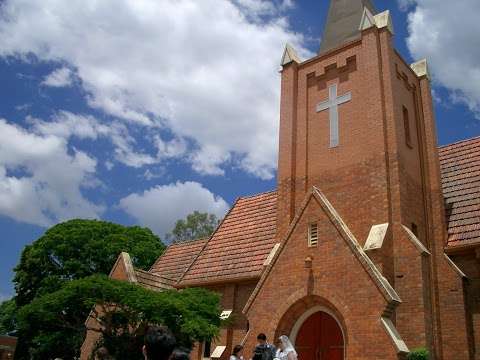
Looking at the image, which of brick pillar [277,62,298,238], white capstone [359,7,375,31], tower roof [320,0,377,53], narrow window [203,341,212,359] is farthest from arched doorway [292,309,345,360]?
tower roof [320,0,377,53]

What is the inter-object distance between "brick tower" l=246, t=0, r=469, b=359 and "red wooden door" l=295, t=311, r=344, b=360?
0.56 meters

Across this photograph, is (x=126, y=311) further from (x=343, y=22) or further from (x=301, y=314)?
(x=343, y=22)

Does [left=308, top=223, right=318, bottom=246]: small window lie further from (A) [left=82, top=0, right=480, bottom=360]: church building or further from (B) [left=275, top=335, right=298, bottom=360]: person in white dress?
(B) [left=275, top=335, right=298, bottom=360]: person in white dress

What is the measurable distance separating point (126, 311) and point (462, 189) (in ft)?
43.1

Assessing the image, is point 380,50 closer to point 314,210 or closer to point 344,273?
point 314,210

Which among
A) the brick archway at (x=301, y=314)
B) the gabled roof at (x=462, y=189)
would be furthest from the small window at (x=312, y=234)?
the gabled roof at (x=462, y=189)

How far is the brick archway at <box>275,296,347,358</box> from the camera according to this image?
590 inches

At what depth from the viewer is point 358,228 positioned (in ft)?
54.5

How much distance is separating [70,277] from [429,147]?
88.7 ft

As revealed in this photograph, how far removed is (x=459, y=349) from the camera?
1460 cm

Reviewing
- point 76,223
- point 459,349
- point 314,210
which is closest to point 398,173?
point 314,210

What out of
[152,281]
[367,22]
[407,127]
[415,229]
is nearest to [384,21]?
[367,22]

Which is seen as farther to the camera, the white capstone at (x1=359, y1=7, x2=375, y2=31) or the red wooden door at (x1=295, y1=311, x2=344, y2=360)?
the white capstone at (x1=359, y1=7, x2=375, y2=31)

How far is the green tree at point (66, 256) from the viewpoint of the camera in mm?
35250
